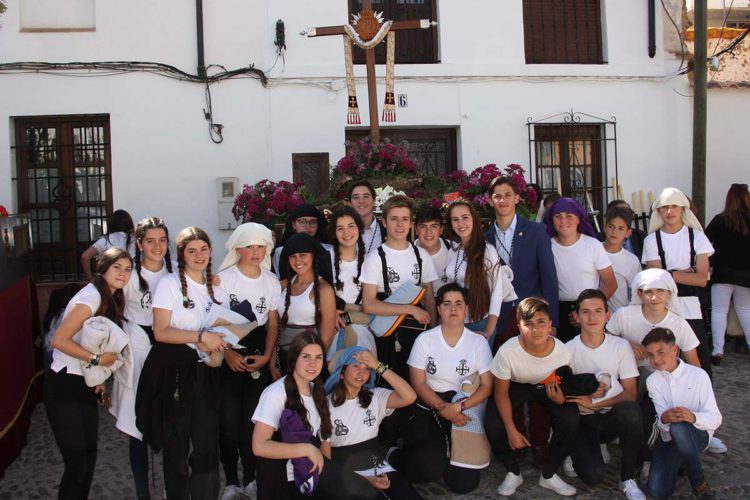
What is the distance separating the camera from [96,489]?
392 cm

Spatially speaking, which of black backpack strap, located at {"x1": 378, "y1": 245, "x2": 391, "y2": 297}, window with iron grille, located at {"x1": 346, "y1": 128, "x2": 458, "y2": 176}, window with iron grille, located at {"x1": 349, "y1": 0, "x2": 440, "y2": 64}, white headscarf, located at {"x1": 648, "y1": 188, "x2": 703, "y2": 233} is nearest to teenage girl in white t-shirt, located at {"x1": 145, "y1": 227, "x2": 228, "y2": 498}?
black backpack strap, located at {"x1": 378, "y1": 245, "x2": 391, "y2": 297}

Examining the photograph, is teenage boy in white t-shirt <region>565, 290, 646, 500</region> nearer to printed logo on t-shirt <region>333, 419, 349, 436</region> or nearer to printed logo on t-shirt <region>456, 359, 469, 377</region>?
printed logo on t-shirt <region>456, 359, 469, 377</region>

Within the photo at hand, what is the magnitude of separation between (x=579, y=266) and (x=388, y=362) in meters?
1.41

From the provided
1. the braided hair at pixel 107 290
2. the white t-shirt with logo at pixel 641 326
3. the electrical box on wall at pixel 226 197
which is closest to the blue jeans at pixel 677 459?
the white t-shirt with logo at pixel 641 326

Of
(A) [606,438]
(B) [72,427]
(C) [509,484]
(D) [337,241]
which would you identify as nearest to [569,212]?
(A) [606,438]

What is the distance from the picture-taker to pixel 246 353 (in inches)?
144

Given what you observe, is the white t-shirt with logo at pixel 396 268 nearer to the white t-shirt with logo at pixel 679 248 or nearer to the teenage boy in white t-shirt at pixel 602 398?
the teenage boy in white t-shirt at pixel 602 398

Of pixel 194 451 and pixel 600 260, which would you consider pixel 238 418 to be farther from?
pixel 600 260

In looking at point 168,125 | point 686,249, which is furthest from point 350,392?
point 168,125

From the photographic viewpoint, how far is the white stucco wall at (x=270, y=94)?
25.1 ft

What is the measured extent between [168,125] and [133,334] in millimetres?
4710

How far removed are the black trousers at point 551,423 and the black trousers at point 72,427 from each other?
223cm

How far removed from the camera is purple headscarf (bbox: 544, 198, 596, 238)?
426cm

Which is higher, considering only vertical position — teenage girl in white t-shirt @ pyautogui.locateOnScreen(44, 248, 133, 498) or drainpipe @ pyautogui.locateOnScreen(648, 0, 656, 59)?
drainpipe @ pyautogui.locateOnScreen(648, 0, 656, 59)
